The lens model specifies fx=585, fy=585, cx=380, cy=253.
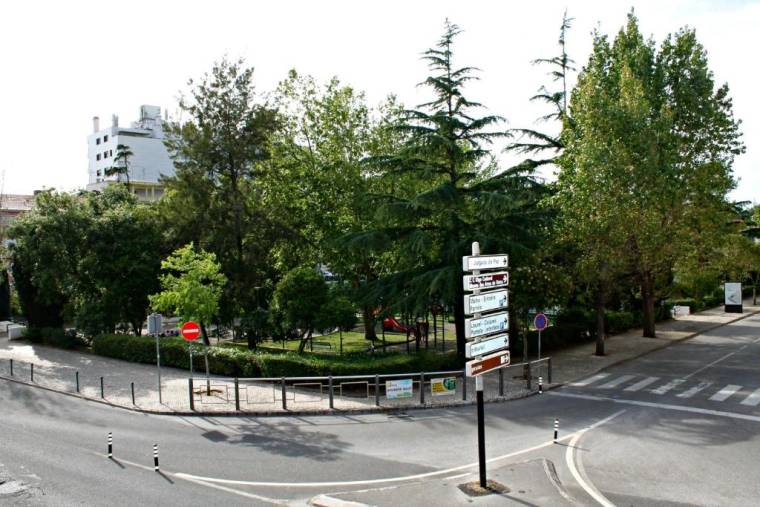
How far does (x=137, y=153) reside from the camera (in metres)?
85.9

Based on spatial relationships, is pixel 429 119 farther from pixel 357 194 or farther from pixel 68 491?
pixel 68 491

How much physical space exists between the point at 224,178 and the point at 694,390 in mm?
22688

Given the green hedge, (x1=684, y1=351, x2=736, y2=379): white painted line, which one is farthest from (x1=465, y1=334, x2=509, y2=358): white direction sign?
(x1=684, y1=351, x2=736, y2=379): white painted line

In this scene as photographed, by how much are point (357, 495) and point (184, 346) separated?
16212mm

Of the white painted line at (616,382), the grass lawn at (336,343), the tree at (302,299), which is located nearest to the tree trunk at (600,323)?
the white painted line at (616,382)

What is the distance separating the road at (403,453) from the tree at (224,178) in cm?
1083

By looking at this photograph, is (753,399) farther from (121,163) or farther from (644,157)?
(121,163)

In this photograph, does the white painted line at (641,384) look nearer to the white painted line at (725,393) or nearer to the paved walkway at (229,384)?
the paved walkway at (229,384)

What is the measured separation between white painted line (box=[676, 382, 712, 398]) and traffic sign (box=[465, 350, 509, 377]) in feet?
36.1

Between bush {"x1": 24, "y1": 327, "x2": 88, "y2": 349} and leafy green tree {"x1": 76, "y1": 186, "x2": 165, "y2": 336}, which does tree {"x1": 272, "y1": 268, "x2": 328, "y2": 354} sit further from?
bush {"x1": 24, "y1": 327, "x2": 88, "y2": 349}

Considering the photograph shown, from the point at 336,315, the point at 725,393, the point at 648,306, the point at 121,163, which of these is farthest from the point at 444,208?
the point at 121,163

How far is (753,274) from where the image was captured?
65.6 meters

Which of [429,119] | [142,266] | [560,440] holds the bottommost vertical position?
[560,440]

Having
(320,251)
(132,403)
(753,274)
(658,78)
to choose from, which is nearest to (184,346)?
(132,403)
